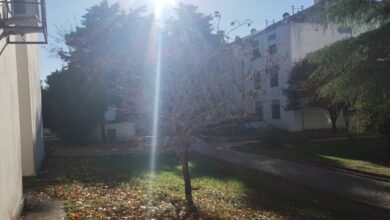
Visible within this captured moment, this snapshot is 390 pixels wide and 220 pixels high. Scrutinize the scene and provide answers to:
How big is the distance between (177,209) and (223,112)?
7.57 ft

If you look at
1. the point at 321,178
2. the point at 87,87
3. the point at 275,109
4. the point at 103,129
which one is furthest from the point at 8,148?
the point at 275,109

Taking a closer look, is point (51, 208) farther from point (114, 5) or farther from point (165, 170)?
point (114, 5)

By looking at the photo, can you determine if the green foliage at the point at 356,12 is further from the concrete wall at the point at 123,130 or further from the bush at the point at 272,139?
the concrete wall at the point at 123,130

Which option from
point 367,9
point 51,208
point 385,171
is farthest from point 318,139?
point 51,208

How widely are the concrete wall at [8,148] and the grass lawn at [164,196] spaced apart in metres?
0.93

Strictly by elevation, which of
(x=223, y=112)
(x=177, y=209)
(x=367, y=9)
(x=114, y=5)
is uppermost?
(x=114, y=5)

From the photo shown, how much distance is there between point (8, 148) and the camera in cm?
690

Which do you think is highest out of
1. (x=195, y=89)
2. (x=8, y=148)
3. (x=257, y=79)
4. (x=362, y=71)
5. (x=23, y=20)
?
(x=23, y=20)

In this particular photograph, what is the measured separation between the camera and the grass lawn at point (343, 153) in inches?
700

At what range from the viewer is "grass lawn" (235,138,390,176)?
17781mm

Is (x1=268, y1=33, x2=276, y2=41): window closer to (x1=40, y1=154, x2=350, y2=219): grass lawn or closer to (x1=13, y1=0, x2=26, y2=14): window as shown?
(x1=40, y1=154, x2=350, y2=219): grass lawn

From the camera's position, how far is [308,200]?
483 inches

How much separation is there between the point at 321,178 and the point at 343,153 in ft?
28.1

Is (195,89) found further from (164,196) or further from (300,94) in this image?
(300,94)
